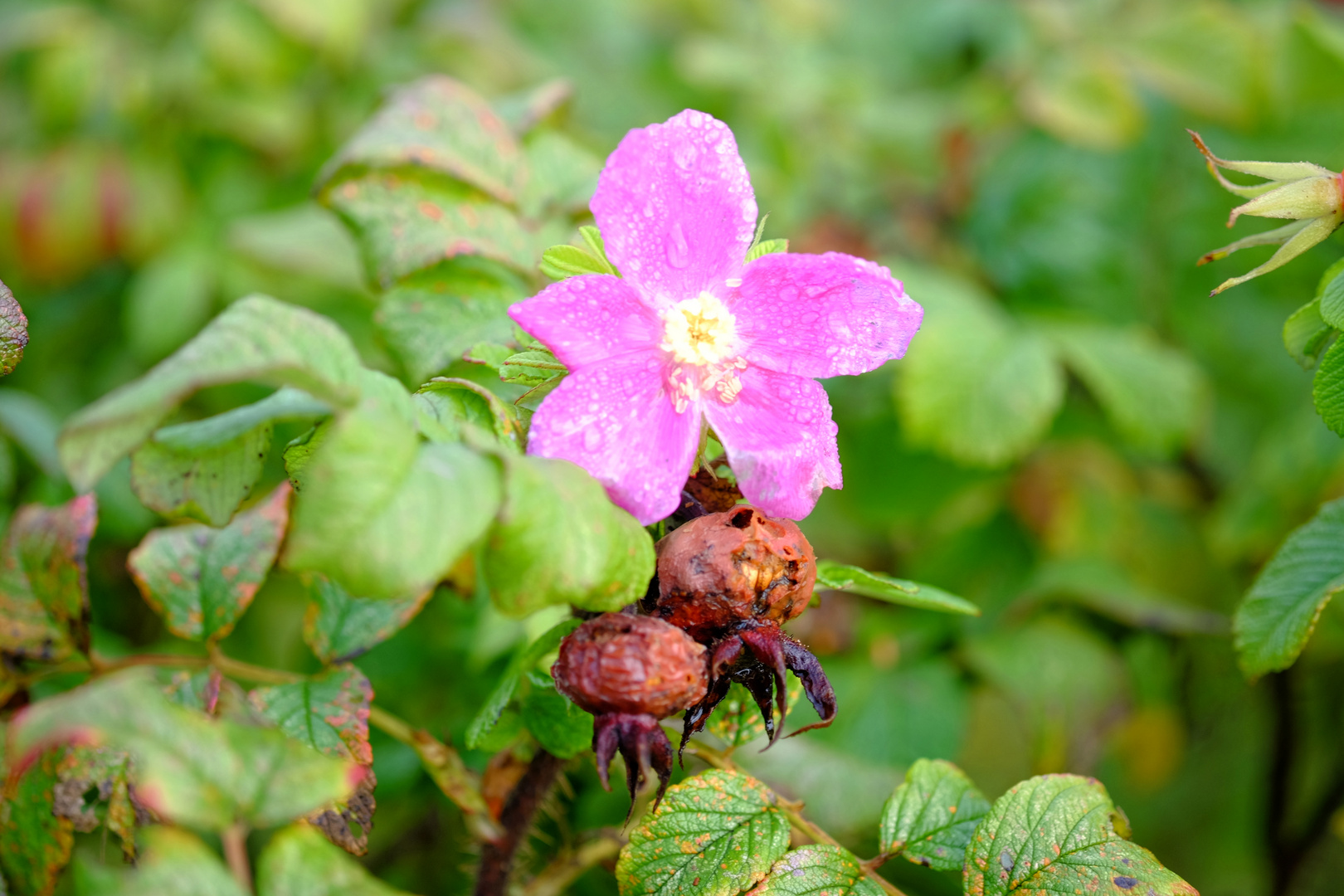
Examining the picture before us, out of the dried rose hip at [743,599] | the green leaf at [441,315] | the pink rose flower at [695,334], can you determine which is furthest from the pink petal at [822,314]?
the green leaf at [441,315]

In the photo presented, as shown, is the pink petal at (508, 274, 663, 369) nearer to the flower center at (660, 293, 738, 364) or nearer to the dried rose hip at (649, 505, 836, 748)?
the flower center at (660, 293, 738, 364)

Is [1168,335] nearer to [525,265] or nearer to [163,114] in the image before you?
[525,265]

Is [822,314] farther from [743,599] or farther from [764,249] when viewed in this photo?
[743,599]

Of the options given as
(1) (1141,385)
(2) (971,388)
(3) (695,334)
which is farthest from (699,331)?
(1) (1141,385)

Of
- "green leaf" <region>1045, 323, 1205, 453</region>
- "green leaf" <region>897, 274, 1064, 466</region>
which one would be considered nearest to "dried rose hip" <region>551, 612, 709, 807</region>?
"green leaf" <region>897, 274, 1064, 466</region>

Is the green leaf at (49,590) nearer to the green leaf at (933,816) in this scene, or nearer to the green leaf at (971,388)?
the green leaf at (933,816)
